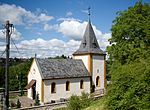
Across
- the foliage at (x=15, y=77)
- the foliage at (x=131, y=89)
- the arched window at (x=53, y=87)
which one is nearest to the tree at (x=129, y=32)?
the arched window at (x=53, y=87)

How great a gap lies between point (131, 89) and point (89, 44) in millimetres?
25791

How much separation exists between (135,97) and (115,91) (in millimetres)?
1454

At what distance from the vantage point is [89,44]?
40.2 metres

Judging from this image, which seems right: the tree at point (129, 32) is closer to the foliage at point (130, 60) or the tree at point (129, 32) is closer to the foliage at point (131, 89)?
the foliage at point (130, 60)

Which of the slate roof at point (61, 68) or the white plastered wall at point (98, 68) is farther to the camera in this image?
the white plastered wall at point (98, 68)

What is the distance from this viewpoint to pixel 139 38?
2734 cm

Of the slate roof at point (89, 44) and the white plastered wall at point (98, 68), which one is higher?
the slate roof at point (89, 44)

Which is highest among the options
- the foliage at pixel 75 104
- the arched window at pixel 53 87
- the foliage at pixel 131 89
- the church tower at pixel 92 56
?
the church tower at pixel 92 56

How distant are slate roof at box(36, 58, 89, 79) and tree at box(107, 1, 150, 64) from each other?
8.92 m

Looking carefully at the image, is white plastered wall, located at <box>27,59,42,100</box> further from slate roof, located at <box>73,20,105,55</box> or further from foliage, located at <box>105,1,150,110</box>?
foliage, located at <box>105,1,150,110</box>

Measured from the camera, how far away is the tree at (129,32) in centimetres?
2652

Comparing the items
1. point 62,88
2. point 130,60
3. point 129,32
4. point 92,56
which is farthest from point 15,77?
point 130,60

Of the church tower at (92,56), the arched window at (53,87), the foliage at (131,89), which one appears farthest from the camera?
the church tower at (92,56)

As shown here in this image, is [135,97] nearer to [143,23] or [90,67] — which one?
[143,23]
